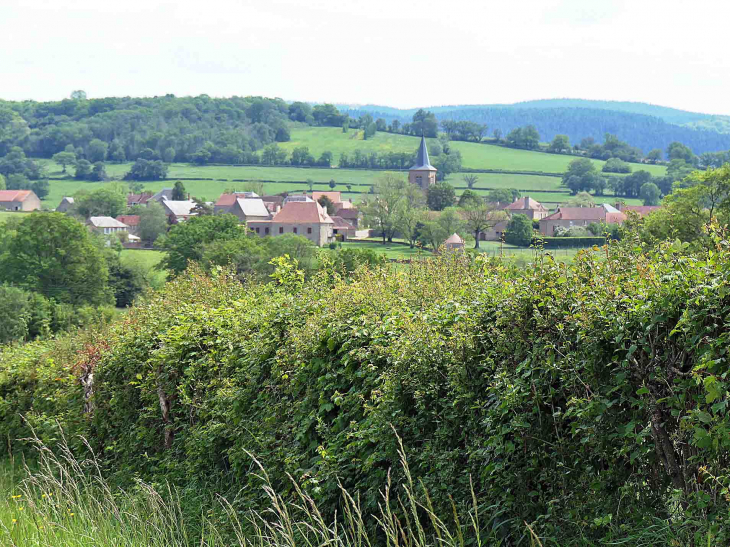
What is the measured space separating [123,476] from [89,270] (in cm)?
6825

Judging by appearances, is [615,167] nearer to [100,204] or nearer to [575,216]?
[575,216]

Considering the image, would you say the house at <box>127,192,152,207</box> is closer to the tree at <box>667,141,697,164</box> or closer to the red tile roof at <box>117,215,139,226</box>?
the red tile roof at <box>117,215,139,226</box>

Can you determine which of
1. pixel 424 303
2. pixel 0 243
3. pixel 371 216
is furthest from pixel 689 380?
pixel 371 216

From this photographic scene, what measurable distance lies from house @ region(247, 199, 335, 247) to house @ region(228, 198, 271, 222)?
249 inches

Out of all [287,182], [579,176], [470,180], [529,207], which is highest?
[579,176]

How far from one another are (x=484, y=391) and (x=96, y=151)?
198 meters

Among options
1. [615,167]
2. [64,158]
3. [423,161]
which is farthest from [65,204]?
[615,167]

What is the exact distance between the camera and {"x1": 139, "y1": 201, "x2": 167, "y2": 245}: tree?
413 feet

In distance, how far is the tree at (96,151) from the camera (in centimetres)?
18738

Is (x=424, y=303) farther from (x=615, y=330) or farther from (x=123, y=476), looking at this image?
(x=123, y=476)

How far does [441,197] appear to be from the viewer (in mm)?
134625

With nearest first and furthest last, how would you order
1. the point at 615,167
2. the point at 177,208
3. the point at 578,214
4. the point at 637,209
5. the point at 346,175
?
the point at 637,209 → the point at 578,214 → the point at 177,208 → the point at 615,167 → the point at 346,175

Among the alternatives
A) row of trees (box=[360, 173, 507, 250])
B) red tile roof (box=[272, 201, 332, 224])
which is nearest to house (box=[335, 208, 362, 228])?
row of trees (box=[360, 173, 507, 250])

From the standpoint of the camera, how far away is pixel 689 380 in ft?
10.4
